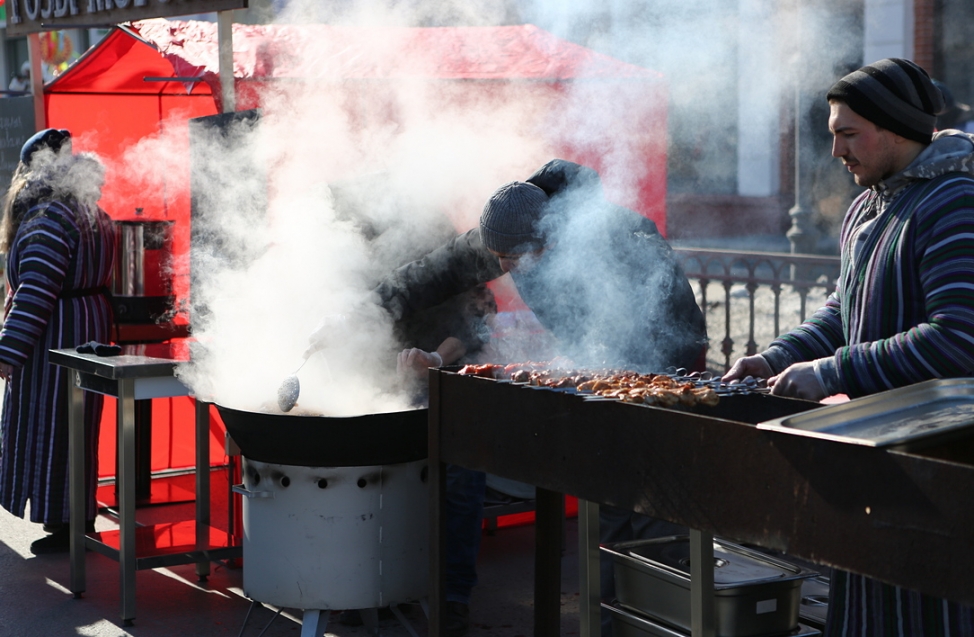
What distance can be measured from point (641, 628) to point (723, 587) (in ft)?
1.07

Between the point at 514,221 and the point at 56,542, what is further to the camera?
the point at 56,542

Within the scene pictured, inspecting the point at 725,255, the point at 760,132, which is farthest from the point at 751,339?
the point at 760,132

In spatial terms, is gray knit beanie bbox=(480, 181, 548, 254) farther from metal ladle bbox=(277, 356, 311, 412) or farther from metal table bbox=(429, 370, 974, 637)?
metal ladle bbox=(277, 356, 311, 412)

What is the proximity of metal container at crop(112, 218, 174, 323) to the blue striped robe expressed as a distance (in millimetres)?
4126

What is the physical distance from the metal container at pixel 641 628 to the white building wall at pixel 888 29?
478 inches

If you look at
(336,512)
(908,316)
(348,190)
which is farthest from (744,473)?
(348,190)

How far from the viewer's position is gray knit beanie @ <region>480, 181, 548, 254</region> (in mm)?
3338

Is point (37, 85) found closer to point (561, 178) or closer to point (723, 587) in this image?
point (561, 178)

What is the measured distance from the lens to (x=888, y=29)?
554 inches

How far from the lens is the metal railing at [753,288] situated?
25.6 ft

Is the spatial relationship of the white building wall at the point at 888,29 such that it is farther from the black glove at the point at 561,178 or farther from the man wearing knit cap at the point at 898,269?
the man wearing knit cap at the point at 898,269

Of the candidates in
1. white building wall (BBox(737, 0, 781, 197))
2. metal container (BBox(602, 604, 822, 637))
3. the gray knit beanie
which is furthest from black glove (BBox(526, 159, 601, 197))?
white building wall (BBox(737, 0, 781, 197))

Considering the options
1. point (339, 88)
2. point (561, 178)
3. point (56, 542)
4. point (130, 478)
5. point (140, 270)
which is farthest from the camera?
point (339, 88)

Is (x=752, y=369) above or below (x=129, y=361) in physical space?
above
